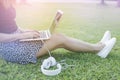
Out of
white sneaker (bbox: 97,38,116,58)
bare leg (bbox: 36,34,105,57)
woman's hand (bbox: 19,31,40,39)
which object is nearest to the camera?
woman's hand (bbox: 19,31,40,39)

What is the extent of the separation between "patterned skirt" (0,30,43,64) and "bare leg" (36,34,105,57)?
0.07m

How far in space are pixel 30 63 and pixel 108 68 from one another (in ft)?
2.24

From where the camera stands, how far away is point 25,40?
251cm

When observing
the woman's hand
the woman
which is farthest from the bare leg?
the woman's hand

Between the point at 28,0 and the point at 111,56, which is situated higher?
the point at 111,56

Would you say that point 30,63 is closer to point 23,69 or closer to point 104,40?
point 23,69

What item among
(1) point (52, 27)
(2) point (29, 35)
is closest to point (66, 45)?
(1) point (52, 27)

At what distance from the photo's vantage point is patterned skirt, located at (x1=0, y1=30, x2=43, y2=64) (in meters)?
2.54

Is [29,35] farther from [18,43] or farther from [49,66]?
[49,66]

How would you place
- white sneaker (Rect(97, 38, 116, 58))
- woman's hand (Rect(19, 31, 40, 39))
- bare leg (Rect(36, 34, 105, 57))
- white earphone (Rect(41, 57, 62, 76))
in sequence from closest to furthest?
white earphone (Rect(41, 57, 62, 76)) < woman's hand (Rect(19, 31, 40, 39)) < bare leg (Rect(36, 34, 105, 57)) < white sneaker (Rect(97, 38, 116, 58))

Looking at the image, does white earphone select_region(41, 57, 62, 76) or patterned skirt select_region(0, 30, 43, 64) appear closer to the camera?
white earphone select_region(41, 57, 62, 76)

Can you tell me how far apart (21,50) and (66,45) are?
0.43 m

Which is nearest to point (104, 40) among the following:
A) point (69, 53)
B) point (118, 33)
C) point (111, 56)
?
point (111, 56)

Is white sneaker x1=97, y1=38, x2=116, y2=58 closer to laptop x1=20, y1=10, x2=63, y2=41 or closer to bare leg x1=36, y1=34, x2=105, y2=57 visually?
bare leg x1=36, y1=34, x2=105, y2=57
